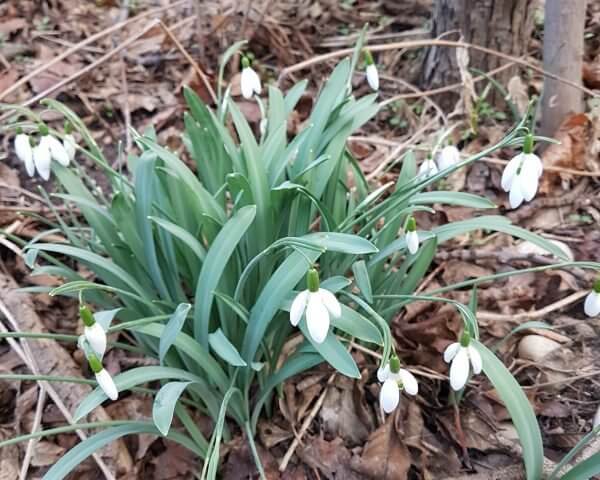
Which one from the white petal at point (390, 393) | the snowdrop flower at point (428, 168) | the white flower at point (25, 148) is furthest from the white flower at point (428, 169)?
the white flower at point (25, 148)

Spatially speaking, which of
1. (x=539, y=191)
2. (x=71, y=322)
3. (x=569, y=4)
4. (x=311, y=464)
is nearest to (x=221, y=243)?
(x=311, y=464)

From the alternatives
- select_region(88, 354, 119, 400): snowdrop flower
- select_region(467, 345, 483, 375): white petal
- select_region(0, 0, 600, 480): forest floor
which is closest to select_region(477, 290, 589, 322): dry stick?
select_region(0, 0, 600, 480): forest floor

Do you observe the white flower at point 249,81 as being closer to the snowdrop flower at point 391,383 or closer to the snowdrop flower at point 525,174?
the snowdrop flower at point 525,174

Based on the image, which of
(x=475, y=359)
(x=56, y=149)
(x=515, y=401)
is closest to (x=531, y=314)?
(x=515, y=401)

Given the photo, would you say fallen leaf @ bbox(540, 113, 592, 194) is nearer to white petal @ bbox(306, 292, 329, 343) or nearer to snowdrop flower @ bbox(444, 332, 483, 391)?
snowdrop flower @ bbox(444, 332, 483, 391)

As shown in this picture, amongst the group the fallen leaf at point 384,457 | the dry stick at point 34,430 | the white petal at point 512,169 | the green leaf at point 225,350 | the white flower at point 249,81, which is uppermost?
the white flower at point 249,81
